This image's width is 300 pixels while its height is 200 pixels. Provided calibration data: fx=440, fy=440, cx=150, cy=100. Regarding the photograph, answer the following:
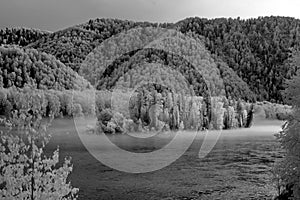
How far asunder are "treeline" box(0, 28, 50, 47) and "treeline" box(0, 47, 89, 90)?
5687 cm

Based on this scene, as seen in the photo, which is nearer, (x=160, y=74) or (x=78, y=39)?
(x=160, y=74)

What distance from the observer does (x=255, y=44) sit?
14625 centimetres

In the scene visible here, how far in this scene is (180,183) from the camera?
941 inches

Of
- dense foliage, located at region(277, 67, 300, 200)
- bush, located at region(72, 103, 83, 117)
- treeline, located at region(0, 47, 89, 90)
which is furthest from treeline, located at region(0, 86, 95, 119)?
dense foliage, located at region(277, 67, 300, 200)

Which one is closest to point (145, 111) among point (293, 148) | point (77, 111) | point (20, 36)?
point (77, 111)

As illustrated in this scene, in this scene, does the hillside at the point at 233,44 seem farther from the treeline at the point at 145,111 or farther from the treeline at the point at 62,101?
the treeline at the point at 145,111

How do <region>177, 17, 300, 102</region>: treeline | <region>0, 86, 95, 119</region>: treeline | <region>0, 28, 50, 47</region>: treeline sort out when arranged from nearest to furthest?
1. <region>0, 86, 95, 119</region>: treeline
2. <region>177, 17, 300, 102</region>: treeline
3. <region>0, 28, 50, 47</region>: treeline

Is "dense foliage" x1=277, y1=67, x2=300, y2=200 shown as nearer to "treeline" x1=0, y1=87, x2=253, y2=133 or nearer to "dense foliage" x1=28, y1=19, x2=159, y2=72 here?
"treeline" x1=0, y1=87, x2=253, y2=133

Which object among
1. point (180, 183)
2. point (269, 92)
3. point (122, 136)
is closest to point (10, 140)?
point (180, 183)

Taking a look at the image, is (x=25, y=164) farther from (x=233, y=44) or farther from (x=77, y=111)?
(x=233, y=44)

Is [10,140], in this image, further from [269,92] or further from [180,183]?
[269,92]

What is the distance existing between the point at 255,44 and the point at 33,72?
90.4 metres

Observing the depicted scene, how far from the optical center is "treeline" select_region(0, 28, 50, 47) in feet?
456

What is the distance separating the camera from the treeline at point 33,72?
→ 70.5 meters
